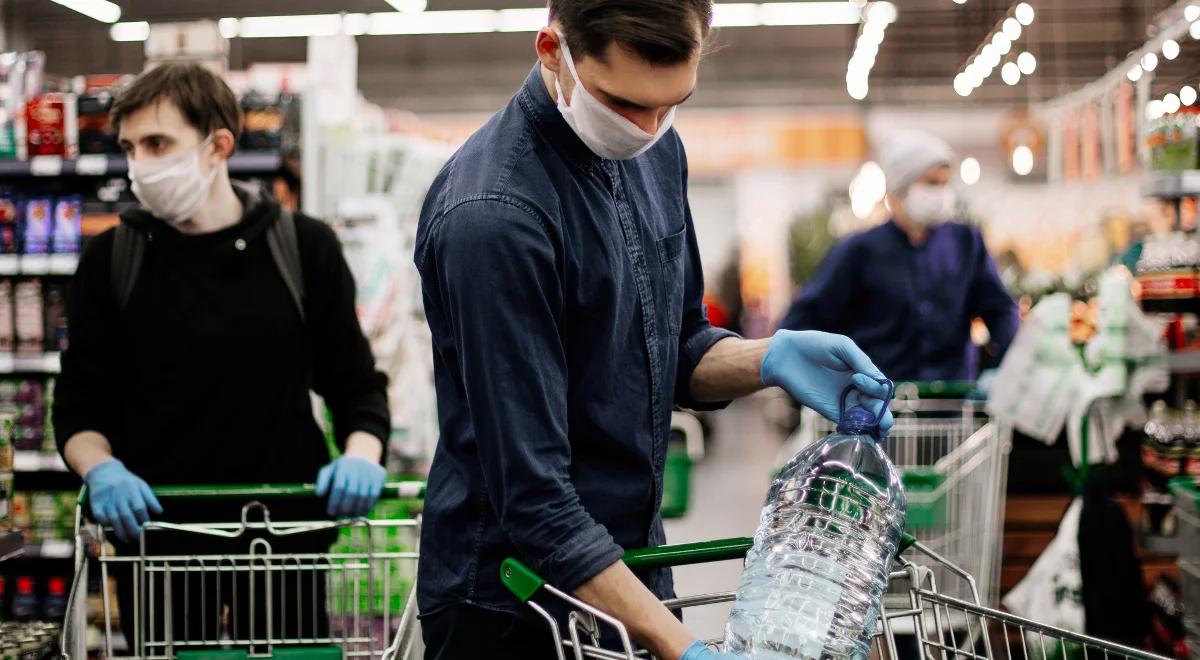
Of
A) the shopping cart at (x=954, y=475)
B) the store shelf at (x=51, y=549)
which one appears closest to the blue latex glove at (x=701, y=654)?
the shopping cart at (x=954, y=475)

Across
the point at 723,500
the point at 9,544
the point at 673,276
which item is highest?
the point at 673,276

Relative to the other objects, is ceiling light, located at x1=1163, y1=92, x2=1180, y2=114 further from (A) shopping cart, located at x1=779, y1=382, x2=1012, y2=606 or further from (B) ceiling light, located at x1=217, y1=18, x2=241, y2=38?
(B) ceiling light, located at x1=217, y1=18, x2=241, y2=38

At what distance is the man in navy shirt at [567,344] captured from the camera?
53.2 inches

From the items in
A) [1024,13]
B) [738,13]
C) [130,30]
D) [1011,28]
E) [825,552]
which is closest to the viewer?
[825,552]

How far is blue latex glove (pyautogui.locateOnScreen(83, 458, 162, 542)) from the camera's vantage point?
7.32 ft

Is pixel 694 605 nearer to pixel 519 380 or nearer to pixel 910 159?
pixel 519 380

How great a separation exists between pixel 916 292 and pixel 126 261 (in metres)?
2.92

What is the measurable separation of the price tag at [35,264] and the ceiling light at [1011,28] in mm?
8901

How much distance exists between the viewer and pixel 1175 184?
12.8ft

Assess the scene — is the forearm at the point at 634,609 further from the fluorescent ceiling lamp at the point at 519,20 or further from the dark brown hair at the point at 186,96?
the fluorescent ceiling lamp at the point at 519,20

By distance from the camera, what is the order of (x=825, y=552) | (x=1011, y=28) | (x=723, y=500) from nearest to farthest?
(x=825, y=552) < (x=723, y=500) < (x=1011, y=28)

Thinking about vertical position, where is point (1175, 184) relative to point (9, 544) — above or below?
above

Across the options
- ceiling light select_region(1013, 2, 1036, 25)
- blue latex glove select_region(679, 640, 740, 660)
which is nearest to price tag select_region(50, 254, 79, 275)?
blue latex glove select_region(679, 640, 740, 660)

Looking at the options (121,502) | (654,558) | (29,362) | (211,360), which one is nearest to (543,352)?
(654,558)
